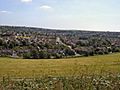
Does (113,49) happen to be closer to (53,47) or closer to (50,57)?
(53,47)

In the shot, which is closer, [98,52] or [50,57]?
[50,57]

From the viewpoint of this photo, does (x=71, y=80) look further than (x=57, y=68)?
No

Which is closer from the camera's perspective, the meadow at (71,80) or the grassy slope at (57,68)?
the meadow at (71,80)

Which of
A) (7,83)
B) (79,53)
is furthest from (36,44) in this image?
(7,83)

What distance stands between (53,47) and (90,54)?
17368 millimetres

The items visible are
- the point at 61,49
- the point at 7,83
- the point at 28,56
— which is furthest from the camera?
the point at 61,49

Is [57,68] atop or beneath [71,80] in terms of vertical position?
beneath

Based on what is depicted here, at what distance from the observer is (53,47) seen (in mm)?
118000

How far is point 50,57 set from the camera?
9662cm

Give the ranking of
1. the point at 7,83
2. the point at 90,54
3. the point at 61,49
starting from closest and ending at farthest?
the point at 7,83 < the point at 90,54 < the point at 61,49

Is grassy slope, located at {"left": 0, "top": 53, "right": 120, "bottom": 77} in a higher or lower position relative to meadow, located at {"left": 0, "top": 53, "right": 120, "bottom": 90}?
lower

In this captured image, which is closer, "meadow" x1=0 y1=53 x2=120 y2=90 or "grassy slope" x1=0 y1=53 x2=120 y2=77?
"meadow" x1=0 y1=53 x2=120 y2=90

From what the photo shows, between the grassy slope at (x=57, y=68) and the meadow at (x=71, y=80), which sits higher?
the meadow at (x=71, y=80)

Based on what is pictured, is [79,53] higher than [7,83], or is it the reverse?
[7,83]
